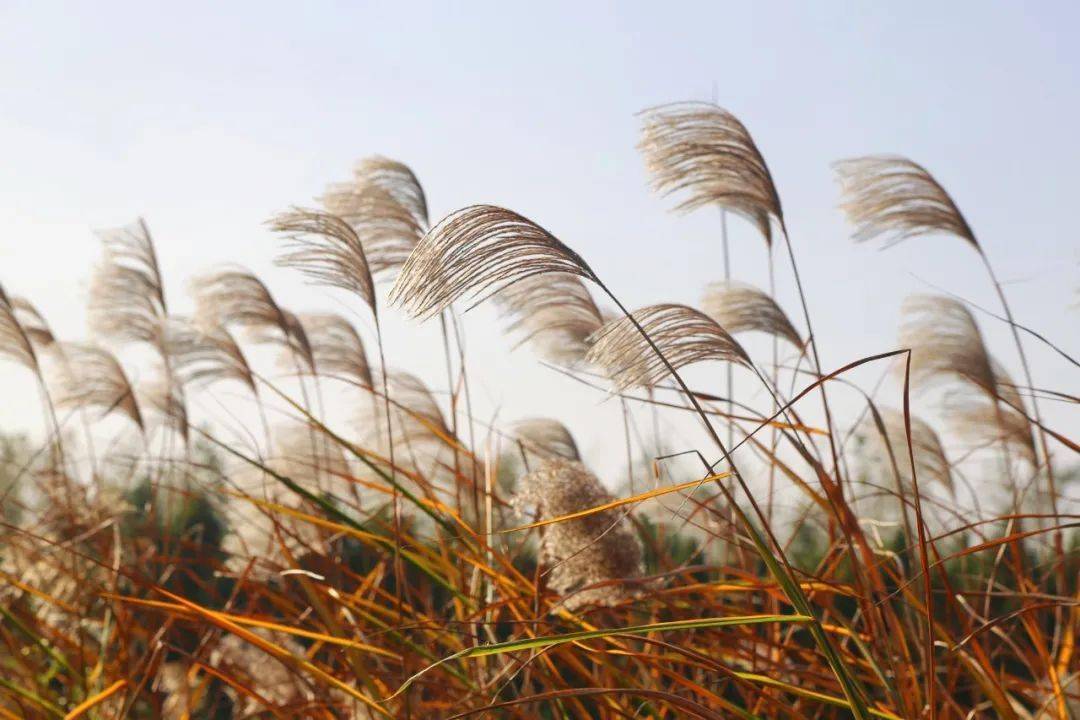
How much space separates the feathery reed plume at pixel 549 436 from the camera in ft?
11.9

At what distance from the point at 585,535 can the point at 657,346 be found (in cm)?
72

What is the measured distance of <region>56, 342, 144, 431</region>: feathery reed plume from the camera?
5.13 meters

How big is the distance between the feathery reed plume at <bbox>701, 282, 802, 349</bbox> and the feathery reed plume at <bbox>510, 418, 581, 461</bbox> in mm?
783

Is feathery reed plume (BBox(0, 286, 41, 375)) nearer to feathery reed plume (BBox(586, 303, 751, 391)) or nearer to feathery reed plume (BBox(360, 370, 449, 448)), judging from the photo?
feathery reed plume (BBox(360, 370, 449, 448))

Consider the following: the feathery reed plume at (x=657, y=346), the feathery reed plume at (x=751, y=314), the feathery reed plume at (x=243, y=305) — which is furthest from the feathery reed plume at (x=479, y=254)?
the feathery reed plume at (x=243, y=305)

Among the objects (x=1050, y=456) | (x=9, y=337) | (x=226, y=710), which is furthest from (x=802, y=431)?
(x=226, y=710)

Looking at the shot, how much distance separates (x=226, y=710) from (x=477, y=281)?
19.0 feet

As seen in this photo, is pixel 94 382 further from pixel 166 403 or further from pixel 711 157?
A: pixel 711 157

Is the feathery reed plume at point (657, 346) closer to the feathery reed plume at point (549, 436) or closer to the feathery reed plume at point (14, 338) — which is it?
the feathery reed plume at point (549, 436)

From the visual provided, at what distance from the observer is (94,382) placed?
527 cm

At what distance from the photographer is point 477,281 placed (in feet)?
5.44

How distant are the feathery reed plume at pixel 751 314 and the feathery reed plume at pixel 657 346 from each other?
974mm

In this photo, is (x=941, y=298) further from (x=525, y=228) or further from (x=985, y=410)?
(x=525, y=228)

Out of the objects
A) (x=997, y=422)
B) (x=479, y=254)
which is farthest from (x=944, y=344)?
(x=479, y=254)
